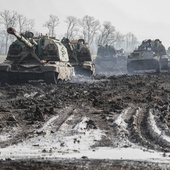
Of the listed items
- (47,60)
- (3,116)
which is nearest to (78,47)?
(47,60)

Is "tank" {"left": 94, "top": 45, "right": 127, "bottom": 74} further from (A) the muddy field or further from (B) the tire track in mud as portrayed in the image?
(B) the tire track in mud

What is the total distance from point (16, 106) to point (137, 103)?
298cm

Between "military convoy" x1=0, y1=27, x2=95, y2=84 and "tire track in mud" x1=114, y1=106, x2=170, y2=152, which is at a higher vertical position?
"military convoy" x1=0, y1=27, x2=95, y2=84

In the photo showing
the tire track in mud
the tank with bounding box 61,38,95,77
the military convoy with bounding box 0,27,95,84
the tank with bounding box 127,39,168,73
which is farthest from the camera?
the tank with bounding box 127,39,168,73

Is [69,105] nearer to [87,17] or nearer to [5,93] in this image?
[5,93]

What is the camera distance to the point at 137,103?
387 inches

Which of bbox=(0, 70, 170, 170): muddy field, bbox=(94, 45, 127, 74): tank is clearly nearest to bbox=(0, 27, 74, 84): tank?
bbox=(0, 70, 170, 170): muddy field

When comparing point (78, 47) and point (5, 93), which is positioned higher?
point (78, 47)

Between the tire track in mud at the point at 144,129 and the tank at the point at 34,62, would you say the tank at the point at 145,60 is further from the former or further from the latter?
the tire track in mud at the point at 144,129

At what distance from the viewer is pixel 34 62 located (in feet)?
55.4

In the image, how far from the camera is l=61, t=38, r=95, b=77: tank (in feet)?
69.6

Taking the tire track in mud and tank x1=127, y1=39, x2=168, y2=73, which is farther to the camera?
tank x1=127, y1=39, x2=168, y2=73

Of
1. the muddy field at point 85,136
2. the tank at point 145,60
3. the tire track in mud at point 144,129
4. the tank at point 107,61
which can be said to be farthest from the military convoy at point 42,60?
the tank at point 107,61

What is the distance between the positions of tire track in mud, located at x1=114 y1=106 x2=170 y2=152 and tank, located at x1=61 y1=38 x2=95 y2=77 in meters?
12.9
